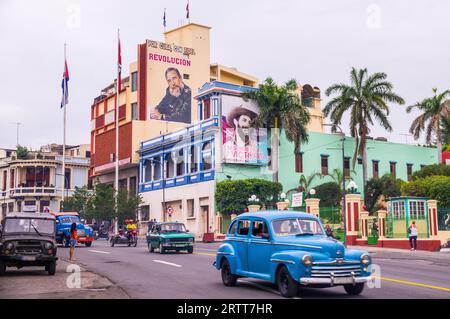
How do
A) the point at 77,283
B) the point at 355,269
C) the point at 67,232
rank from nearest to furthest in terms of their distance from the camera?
the point at 355,269 → the point at 77,283 → the point at 67,232

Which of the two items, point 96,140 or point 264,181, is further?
point 96,140

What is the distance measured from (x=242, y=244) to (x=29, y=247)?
24.7 ft

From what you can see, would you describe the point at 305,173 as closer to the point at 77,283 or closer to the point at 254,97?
the point at 254,97

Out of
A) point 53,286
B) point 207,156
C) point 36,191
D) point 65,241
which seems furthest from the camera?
point 36,191

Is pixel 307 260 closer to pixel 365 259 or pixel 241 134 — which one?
pixel 365 259

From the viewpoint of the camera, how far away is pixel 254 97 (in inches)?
2359

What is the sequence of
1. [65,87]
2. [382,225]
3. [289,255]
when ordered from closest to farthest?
[289,255] < [382,225] < [65,87]

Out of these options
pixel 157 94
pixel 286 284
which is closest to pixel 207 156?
pixel 157 94

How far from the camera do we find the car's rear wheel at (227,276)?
620 inches

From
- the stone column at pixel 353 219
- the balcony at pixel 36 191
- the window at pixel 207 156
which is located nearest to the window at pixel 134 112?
the balcony at pixel 36 191

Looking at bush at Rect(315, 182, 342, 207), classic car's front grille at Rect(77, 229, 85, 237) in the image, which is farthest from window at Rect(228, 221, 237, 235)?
bush at Rect(315, 182, 342, 207)

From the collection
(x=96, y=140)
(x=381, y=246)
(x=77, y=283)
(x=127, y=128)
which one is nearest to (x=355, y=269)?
(x=77, y=283)

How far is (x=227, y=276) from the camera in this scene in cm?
1592
